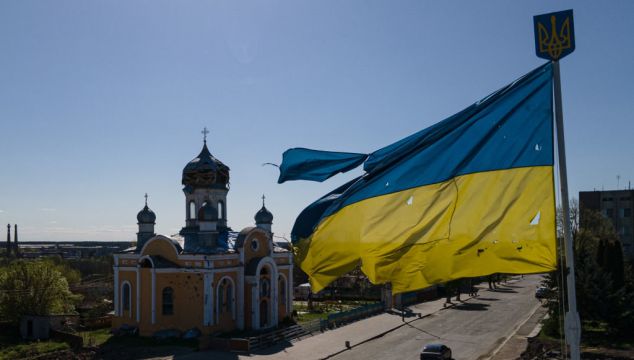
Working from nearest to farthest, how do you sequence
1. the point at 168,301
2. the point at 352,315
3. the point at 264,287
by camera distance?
the point at 168,301, the point at 264,287, the point at 352,315

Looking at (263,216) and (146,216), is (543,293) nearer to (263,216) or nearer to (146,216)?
(263,216)

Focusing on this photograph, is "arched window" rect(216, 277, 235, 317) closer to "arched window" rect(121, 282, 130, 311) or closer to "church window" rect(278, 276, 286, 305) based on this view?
"church window" rect(278, 276, 286, 305)

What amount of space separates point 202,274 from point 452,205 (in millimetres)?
29315

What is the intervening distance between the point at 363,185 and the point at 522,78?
2636 millimetres

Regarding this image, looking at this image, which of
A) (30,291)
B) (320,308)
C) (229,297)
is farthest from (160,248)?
(320,308)

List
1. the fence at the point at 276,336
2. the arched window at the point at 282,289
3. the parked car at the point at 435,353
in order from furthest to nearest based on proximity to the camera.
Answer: the arched window at the point at 282,289 → the fence at the point at 276,336 → the parked car at the point at 435,353

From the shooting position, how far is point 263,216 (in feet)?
141

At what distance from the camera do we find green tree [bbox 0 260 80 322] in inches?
1455

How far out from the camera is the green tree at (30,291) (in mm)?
36969

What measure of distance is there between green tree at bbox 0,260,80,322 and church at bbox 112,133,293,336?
14.5ft

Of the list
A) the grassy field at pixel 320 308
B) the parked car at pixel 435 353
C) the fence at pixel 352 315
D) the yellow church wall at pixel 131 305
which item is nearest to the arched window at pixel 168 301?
the yellow church wall at pixel 131 305

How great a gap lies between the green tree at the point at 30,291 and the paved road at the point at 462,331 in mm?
20013

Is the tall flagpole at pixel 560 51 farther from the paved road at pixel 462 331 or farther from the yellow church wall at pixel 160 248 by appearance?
the yellow church wall at pixel 160 248

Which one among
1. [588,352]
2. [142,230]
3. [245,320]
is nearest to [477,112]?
[588,352]
